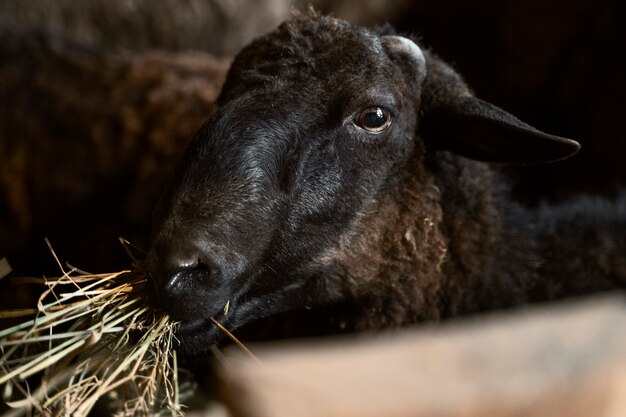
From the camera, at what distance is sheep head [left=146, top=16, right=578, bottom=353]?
Answer: 9.57 ft

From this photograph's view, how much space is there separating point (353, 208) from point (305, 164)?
0.37 m

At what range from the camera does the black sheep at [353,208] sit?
2.99 metres

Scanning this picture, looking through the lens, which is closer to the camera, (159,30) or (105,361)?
(105,361)

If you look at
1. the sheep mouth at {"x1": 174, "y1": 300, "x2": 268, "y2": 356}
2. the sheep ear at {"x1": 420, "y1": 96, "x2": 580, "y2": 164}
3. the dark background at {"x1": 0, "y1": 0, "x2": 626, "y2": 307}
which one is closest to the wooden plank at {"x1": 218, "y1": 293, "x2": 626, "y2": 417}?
the sheep mouth at {"x1": 174, "y1": 300, "x2": 268, "y2": 356}

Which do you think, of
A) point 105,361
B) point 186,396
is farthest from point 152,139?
point 105,361

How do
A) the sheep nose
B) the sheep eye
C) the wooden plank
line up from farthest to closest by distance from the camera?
the sheep eye, the sheep nose, the wooden plank

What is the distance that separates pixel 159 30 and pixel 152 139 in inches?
66.2

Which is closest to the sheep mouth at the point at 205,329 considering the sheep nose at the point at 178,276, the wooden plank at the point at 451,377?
the sheep nose at the point at 178,276

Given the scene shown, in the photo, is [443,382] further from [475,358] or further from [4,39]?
[4,39]

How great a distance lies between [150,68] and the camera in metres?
5.56

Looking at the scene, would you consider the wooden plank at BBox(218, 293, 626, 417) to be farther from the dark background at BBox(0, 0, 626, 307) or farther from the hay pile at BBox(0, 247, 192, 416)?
the dark background at BBox(0, 0, 626, 307)

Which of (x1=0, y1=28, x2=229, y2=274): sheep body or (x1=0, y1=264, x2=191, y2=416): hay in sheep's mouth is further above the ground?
(x1=0, y1=28, x2=229, y2=274): sheep body

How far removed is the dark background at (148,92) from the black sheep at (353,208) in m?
0.59

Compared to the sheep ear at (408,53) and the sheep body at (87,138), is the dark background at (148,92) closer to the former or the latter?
the sheep body at (87,138)
